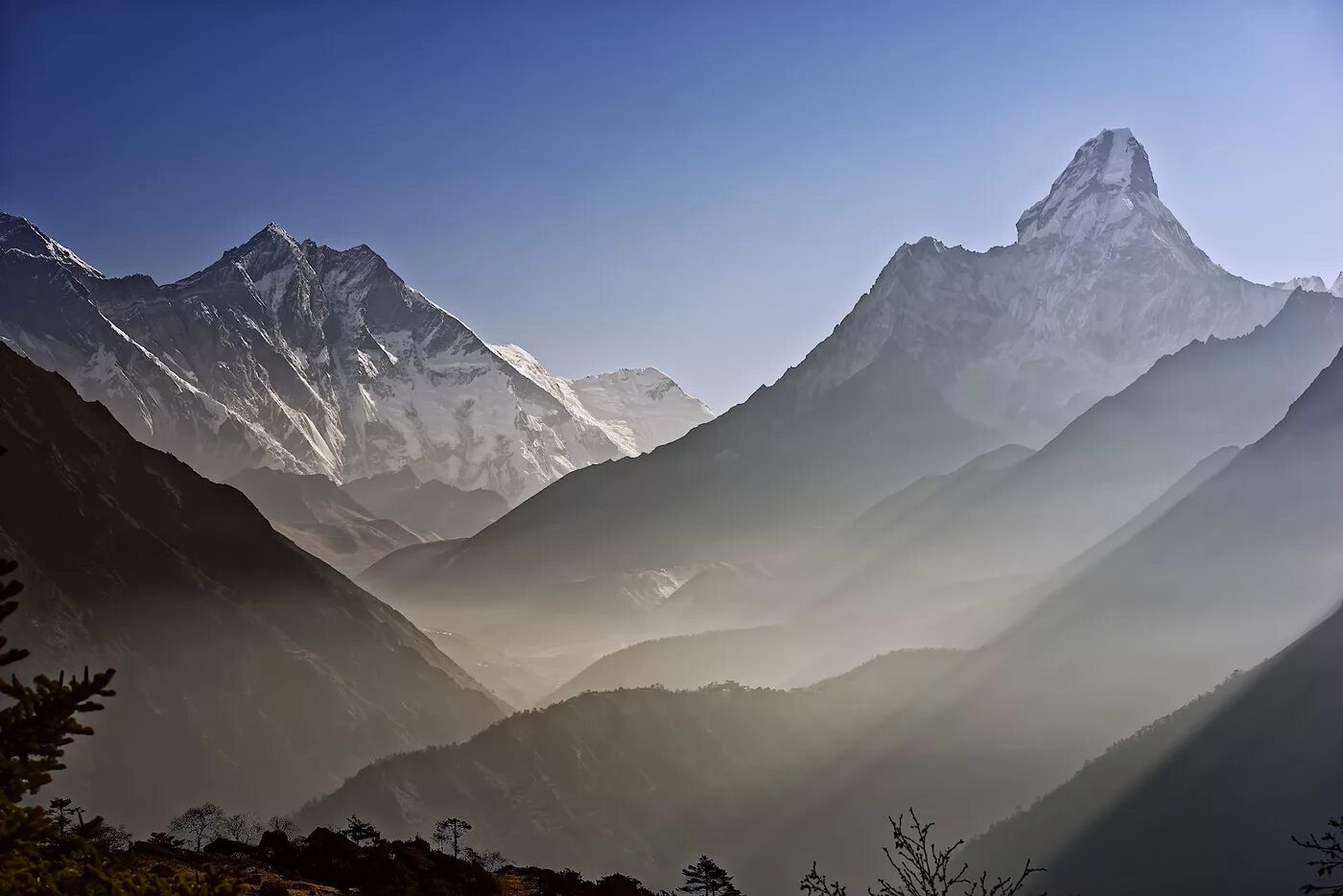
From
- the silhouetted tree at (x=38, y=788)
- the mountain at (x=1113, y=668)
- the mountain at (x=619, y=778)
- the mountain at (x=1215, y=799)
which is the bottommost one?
the mountain at (x=1215, y=799)

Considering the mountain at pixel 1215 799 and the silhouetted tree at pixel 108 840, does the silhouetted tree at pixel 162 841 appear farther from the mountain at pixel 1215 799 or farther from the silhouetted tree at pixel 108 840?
the mountain at pixel 1215 799

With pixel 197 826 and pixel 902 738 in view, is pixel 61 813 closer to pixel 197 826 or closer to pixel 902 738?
pixel 197 826

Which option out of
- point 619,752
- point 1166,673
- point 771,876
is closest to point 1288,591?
point 1166,673

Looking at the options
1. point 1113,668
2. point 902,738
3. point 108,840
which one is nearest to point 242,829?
point 902,738

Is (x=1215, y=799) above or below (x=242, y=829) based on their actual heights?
below

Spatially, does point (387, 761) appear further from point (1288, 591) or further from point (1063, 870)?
point (1288, 591)

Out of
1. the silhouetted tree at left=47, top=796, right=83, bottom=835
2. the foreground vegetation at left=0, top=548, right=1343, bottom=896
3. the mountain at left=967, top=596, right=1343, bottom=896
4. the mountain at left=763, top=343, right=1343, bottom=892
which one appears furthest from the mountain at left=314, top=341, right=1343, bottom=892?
the silhouetted tree at left=47, top=796, right=83, bottom=835

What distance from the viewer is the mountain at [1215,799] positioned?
109 metres

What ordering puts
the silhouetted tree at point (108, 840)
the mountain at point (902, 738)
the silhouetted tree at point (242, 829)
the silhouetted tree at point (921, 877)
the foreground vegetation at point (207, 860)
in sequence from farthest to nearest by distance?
1. the mountain at point (902, 738)
2. the silhouetted tree at point (242, 829)
3. the silhouetted tree at point (921, 877)
4. the silhouetted tree at point (108, 840)
5. the foreground vegetation at point (207, 860)

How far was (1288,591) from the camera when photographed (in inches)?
6909

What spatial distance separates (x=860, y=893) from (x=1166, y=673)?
215 ft

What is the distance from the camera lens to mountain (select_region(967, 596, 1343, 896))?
357 ft

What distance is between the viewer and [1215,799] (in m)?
117

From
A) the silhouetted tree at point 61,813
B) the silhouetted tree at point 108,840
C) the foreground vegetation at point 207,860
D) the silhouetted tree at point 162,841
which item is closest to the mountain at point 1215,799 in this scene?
the foreground vegetation at point 207,860
